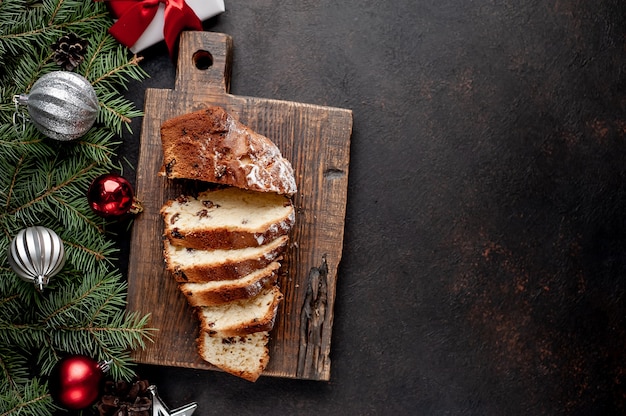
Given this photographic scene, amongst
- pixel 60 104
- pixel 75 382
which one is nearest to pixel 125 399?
pixel 75 382

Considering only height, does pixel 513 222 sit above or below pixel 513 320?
above

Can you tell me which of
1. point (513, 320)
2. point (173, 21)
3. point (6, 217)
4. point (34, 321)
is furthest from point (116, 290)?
point (513, 320)

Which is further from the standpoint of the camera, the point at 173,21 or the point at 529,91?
the point at 529,91

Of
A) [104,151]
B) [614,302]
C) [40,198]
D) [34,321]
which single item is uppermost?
[104,151]

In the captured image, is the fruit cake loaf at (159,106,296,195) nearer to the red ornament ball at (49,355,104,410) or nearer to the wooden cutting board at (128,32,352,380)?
the wooden cutting board at (128,32,352,380)

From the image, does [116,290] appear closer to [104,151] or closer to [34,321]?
[34,321]

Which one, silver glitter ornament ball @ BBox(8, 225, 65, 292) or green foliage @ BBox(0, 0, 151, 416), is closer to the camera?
silver glitter ornament ball @ BBox(8, 225, 65, 292)


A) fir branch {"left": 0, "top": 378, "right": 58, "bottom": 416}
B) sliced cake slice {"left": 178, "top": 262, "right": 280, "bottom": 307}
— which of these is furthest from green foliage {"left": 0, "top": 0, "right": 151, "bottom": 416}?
sliced cake slice {"left": 178, "top": 262, "right": 280, "bottom": 307}
